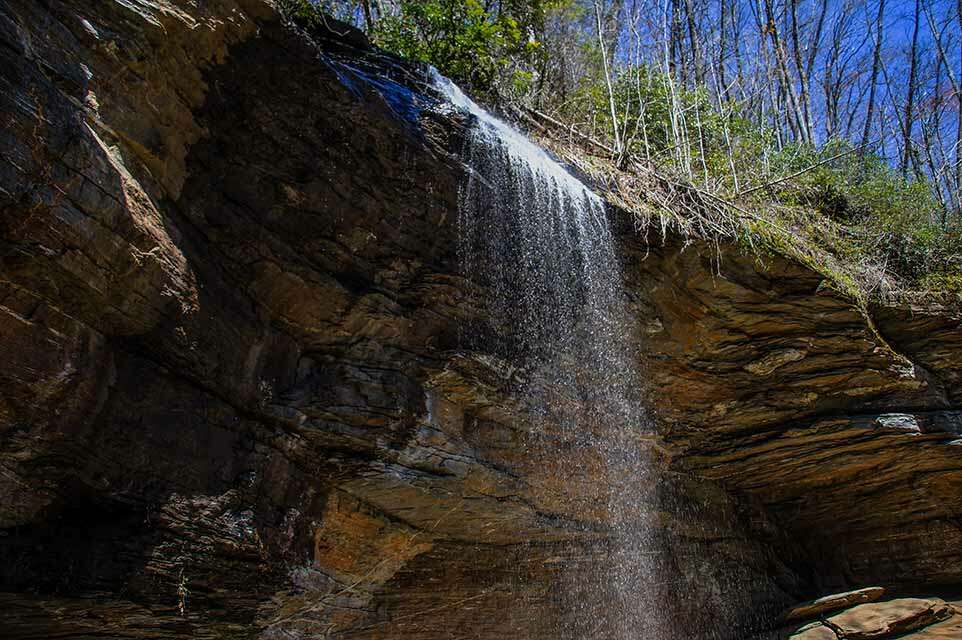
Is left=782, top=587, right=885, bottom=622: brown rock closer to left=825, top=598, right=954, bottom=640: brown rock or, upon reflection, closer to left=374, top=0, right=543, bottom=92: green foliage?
left=825, top=598, right=954, bottom=640: brown rock

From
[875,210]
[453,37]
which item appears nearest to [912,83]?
[875,210]

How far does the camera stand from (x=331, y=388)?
19.2ft

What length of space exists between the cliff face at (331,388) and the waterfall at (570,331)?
0.54ft

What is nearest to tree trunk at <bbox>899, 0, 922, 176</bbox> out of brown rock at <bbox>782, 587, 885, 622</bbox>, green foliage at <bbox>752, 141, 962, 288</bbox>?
green foliage at <bbox>752, 141, 962, 288</bbox>

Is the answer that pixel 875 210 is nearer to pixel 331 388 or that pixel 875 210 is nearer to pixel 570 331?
pixel 570 331

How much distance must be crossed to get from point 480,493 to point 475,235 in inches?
96.4

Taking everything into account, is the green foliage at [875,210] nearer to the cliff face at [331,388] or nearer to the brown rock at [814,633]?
the cliff face at [331,388]

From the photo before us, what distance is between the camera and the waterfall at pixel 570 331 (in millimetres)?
6602

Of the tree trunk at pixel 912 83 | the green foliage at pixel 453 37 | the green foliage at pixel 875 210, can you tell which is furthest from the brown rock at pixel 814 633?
the tree trunk at pixel 912 83

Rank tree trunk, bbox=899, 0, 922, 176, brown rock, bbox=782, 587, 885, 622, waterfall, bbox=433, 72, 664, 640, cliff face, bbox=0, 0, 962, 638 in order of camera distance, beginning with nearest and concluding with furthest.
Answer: cliff face, bbox=0, 0, 962, 638 → waterfall, bbox=433, 72, 664, 640 → brown rock, bbox=782, 587, 885, 622 → tree trunk, bbox=899, 0, 922, 176

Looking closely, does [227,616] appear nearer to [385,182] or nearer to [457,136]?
[385,182]

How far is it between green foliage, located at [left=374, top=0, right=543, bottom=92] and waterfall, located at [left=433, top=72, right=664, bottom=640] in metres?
0.86

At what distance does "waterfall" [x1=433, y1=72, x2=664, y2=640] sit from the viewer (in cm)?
→ 660

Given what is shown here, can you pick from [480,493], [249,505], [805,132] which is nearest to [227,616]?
[249,505]
